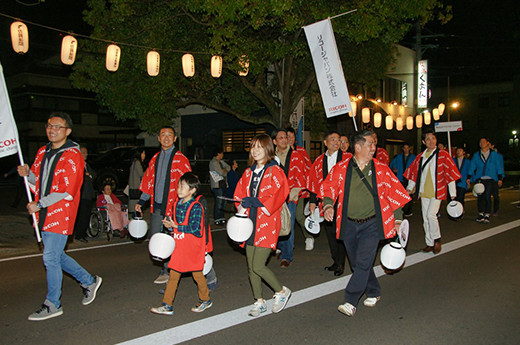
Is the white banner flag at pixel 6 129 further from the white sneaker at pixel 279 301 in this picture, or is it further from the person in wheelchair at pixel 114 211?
the person in wheelchair at pixel 114 211

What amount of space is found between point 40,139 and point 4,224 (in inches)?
1072

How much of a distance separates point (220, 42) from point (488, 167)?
812cm

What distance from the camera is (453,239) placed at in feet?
30.8

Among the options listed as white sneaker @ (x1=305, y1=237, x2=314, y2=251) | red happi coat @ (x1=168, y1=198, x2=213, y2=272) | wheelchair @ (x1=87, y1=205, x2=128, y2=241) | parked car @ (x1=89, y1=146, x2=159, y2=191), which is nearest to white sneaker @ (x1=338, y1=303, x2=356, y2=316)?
red happi coat @ (x1=168, y1=198, x2=213, y2=272)

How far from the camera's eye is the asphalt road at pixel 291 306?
4.31 m

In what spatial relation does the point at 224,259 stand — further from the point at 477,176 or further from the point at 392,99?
the point at 392,99

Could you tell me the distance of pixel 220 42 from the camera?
42.0ft

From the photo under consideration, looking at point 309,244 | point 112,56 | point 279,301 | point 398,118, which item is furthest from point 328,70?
point 398,118

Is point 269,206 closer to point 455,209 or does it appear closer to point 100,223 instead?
point 455,209

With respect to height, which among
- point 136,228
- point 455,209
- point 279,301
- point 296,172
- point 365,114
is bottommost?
point 279,301

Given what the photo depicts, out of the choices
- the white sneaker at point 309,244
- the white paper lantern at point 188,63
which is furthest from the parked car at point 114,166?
the white sneaker at point 309,244

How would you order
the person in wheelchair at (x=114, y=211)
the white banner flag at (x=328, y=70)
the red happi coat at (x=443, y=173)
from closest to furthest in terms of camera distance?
the red happi coat at (x=443, y=173) < the white banner flag at (x=328, y=70) < the person in wheelchair at (x=114, y=211)

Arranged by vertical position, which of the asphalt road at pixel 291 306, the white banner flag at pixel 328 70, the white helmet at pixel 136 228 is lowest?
the asphalt road at pixel 291 306

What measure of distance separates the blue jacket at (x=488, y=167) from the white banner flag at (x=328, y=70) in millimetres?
5335
